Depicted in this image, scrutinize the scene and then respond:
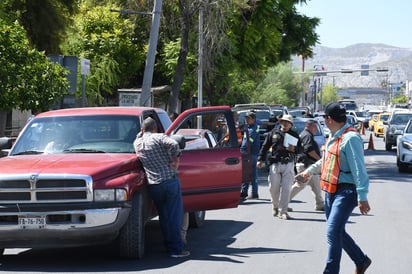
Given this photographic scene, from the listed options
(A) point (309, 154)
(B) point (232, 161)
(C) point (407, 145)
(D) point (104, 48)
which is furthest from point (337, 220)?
A: (D) point (104, 48)

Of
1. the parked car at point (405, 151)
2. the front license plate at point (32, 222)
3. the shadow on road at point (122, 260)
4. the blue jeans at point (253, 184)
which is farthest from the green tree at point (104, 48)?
the front license plate at point (32, 222)

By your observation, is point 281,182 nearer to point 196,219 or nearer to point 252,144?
point 196,219

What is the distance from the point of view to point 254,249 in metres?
10.1

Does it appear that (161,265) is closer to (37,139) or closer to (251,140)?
(37,139)

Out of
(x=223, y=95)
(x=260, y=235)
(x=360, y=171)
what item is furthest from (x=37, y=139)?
(x=223, y=95)

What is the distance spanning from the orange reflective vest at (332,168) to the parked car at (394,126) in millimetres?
26634

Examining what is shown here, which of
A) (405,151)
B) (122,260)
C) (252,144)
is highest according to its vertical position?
(252,144)

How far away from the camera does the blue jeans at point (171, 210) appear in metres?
9.37

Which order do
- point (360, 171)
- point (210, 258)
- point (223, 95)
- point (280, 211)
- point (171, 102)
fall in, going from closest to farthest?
point (360, 171), point (210, 258), point (280, 211), point (171, 102), point (223, 95)

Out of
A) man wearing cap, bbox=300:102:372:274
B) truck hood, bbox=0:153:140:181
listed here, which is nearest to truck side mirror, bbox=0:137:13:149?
truck hood, bbox=0:153:140:181

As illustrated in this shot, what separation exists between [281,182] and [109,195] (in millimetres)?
5251

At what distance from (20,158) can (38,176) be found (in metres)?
1.06

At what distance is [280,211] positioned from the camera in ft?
43.4

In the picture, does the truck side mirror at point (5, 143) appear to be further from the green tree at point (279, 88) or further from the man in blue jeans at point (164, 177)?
the green tree at point (279, 88)
